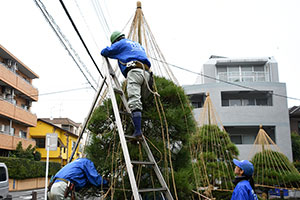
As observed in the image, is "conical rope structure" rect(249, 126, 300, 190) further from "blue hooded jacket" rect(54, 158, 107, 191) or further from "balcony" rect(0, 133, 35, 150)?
"balcony" rect(0, 133, 35, 150)

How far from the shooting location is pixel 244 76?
22656 mm

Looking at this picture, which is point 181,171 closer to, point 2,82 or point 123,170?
point 123,170

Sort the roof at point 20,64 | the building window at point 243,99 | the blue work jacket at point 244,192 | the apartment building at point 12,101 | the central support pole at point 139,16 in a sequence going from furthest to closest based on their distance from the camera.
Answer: the building window at point 243,99 → the apartment building at point 12,101 → the roof at point 20,64 → the central support pole at point 139,16 → the blue work jacket at point 244,192

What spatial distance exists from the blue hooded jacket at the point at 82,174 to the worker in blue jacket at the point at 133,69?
68 cm

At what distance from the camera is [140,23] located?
4.33 metres

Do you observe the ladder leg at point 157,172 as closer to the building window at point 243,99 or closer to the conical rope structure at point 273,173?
the conical rope structure at point 273,173

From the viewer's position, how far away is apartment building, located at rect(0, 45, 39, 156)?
2026 cm

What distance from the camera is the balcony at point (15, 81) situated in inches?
778

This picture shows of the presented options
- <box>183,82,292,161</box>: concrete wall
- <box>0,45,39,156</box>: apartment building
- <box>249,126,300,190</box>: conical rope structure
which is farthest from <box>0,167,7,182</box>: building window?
<box>183,82,292,161</box>: concrete wall

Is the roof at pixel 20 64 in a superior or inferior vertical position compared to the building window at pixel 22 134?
superior

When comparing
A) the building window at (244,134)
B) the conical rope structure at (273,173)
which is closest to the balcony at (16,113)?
the building window at (244,134)

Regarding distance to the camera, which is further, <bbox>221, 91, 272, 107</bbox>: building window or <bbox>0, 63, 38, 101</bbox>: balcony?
<bbox>221, 91, 272, 107</bbox>: building window

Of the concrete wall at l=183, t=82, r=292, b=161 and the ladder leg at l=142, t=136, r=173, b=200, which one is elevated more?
the concrete wall at l=183, t=82, r=292, b=161

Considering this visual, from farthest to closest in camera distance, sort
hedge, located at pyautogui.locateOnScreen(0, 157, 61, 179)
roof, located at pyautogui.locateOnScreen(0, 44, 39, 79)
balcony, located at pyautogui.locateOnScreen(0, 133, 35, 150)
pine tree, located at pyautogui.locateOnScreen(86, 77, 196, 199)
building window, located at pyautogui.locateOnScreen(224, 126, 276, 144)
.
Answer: building window, located at pyautogui.locateOnScreen(224, 126, 276, 144) < roof, located at pyautogui.locateOnScreen(0, 44, 39, 79) < balcony, located at pyautogui.locateOnScreen(0, 133, 35, 150) < hedge, located at pyautogui.locateOnScreen(0, 157, 61, 179) < pine tree, located at pyautogui.locateOnScreen(86, 77, 196, 199)
